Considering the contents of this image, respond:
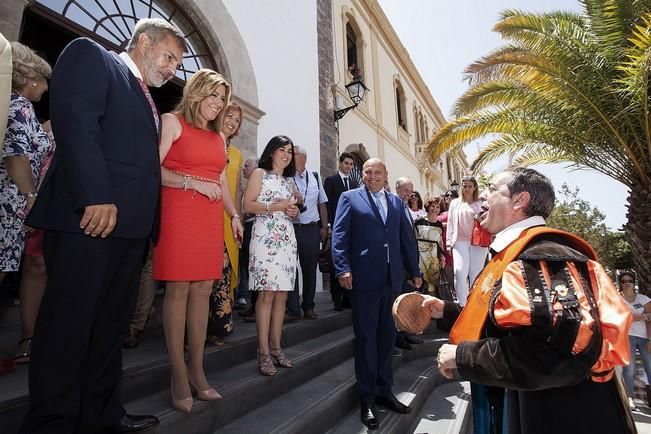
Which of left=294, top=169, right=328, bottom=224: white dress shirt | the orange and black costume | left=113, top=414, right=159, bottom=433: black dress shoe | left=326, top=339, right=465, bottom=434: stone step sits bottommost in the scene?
left=326, top=339, right=465, bottom=434: stone step

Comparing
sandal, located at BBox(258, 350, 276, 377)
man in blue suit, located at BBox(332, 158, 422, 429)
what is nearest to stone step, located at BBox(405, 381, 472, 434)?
man in blue suit, located at BBox(332, 158, 422, 429)

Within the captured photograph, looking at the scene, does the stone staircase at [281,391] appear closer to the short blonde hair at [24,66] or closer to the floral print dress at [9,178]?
the floral print dress at [9,178]

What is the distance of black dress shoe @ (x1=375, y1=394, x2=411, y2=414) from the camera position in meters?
2.92

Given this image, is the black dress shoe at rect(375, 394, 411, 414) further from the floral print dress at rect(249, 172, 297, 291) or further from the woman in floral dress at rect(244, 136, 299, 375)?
the floral print dress at rect(249, 172, 297, 291)

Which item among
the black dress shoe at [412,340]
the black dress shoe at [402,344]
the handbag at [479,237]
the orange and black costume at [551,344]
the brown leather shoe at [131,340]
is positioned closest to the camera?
the orange and black costume at [551,344]

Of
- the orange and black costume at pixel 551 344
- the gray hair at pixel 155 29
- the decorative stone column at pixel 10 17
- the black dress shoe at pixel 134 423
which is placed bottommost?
the black dress shoe at pixel 134 423

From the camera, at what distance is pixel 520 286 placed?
1.25m

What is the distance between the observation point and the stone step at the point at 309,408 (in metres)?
2.25

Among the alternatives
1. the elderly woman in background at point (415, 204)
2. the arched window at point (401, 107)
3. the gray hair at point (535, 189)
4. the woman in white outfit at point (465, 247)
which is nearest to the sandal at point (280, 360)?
the gray hair at point (535, 189)

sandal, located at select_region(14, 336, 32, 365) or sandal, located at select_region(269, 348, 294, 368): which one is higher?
sandal, located at select_region(14, 336, 32, 365)

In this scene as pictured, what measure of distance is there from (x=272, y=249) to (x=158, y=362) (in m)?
1.07

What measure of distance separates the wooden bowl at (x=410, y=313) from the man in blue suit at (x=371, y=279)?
118 cm

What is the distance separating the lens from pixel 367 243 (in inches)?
118

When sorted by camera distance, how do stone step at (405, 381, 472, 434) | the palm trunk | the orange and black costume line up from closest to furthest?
the orange and black costume, stone step at (405, 381, 472, 434), the palm trunk
